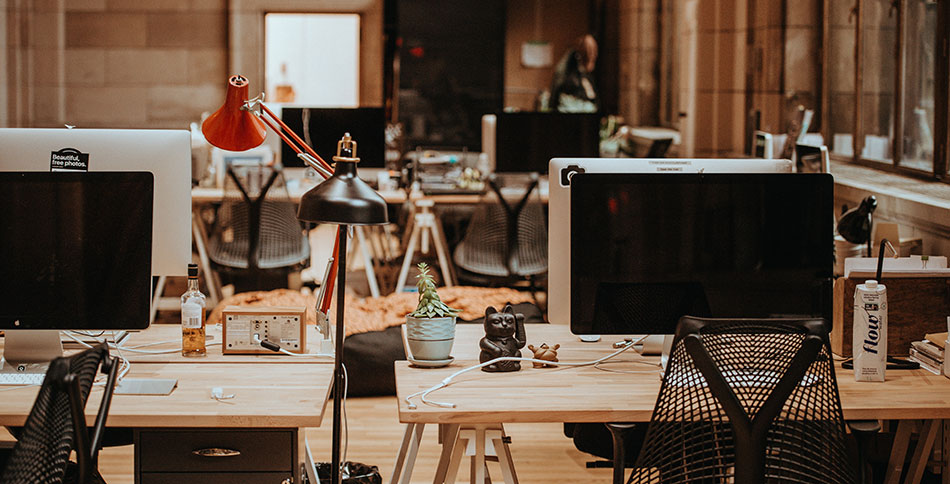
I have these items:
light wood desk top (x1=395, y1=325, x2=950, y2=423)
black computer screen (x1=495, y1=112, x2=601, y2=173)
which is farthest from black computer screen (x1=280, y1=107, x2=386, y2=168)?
light wood desk top (x1=395, y1=325, x2=950, y2=423)

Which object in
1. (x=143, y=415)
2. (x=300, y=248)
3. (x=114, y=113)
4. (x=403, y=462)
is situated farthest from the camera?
(x=114, y=113)

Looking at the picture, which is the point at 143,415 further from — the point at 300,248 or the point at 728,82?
the point at 728,82

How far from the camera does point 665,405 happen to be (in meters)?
2.29

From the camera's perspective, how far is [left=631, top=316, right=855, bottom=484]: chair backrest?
217 cm

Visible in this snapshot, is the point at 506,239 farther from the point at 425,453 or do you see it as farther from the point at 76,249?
the point at 76,249

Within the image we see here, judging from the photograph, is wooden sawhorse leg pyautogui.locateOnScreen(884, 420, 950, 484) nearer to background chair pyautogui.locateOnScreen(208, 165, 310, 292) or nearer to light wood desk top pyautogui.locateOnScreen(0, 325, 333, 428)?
light wood desk top pyautogui.locateOnScreen(0, 325, 333, 428)

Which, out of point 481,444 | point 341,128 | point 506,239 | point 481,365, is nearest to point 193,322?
A: point 481,365

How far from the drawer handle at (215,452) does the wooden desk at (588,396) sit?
15.8 inches

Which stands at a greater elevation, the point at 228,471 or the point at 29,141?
the point at 29,141

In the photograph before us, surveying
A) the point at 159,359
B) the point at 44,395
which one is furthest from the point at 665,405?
the point at 159,359

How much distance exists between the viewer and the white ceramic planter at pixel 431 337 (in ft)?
9.43

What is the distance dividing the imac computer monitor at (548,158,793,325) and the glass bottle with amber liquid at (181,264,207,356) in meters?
0.97

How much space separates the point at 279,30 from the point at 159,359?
890 centimetres

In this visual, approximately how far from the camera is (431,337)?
2.88m
